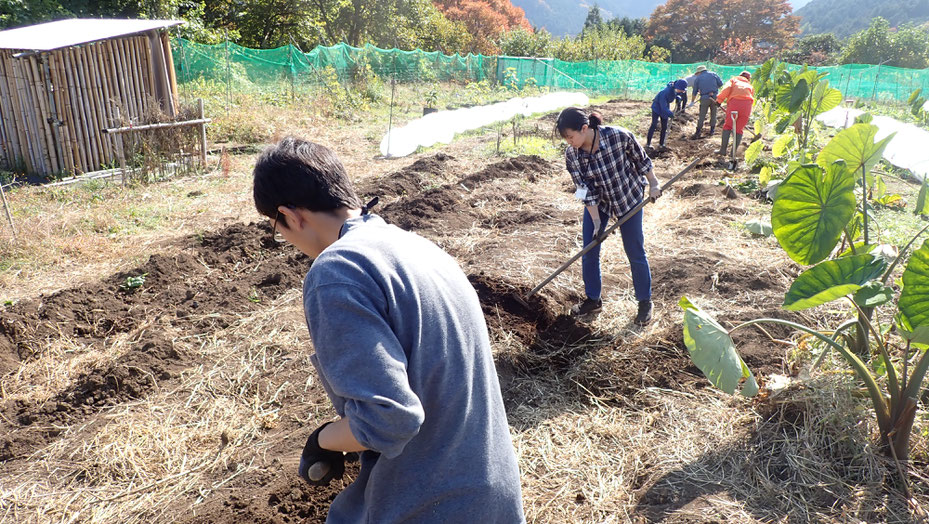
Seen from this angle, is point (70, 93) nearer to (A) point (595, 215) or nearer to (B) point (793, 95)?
(A) point (595, 215)

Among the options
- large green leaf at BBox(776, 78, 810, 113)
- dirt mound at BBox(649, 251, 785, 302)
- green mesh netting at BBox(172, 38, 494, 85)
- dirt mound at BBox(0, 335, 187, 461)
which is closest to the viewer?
dirt mound at BBox(0, 335, 187, 461)

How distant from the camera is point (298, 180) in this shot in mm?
1290

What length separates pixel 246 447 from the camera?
3.01 metres

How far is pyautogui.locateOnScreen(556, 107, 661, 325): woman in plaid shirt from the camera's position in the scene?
3713mm

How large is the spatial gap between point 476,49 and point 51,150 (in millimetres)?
34807

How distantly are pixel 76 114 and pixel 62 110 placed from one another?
17cm

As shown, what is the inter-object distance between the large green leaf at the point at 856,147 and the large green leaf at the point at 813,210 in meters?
0.17

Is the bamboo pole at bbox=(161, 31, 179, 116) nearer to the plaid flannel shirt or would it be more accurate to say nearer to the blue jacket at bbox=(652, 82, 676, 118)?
the plaid flannel shirt

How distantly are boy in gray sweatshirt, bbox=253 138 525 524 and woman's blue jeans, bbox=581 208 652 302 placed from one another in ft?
9.19

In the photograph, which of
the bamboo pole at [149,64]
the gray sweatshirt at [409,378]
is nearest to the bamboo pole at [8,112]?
the bamboo pole at [149,64]

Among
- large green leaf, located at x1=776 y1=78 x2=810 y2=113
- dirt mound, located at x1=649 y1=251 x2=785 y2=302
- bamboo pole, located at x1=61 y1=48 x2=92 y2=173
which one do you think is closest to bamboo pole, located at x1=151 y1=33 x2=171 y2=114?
bamboo pole, located at x1=61 y1=48 x2=92 y2=173

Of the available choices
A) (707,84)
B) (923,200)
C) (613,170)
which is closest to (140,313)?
(613,170)

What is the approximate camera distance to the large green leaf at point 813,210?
2.43 metres

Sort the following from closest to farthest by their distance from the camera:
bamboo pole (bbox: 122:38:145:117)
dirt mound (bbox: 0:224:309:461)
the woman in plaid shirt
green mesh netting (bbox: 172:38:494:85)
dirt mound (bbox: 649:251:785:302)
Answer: dirt mound (bbox: 0:224:309:461) → the woman in plaid shirt → dirt mound (bbox: 649:251:785:302) → bamboo pole (bbox: 122:38:145:117) → green mesh netting (bbox: 172:38:494:85)
